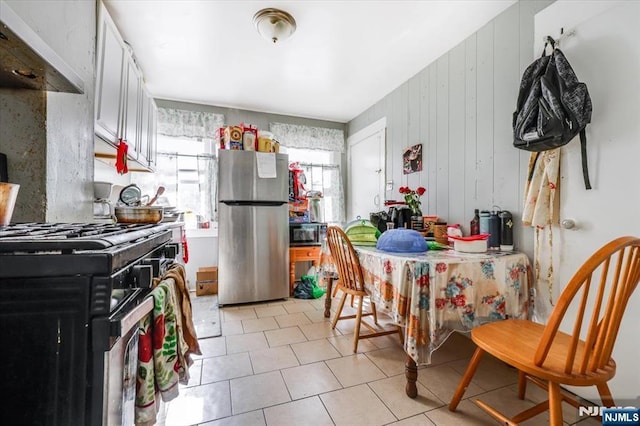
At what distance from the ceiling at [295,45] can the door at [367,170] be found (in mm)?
518

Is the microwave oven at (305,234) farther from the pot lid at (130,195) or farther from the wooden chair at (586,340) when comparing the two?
the wooden chair at (586,340)

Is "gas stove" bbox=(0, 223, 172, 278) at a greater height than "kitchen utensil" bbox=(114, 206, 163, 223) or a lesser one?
lesser

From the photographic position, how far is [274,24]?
2.09 meters

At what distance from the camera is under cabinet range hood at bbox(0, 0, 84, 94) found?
78 cm

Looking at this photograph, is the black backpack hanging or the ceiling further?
the ceiling

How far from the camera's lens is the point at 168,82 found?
122 inches

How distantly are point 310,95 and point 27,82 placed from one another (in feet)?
9.14

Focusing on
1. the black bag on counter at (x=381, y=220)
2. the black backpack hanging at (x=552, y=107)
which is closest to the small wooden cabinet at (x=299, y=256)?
the black bag on counter at (x=381, y=220)

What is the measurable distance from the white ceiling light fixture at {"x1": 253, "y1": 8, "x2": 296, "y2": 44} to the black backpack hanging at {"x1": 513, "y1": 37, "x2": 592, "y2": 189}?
5.51ft

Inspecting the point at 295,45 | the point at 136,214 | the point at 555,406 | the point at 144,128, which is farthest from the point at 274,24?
the point at 555,406

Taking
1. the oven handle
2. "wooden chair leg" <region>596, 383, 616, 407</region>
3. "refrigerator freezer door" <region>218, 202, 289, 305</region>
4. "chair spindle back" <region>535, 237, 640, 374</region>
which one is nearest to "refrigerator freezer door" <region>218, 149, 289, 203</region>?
"refrigerator freezer door" <region>218, 202, 289, 305</region>

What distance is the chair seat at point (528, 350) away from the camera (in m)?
0.98

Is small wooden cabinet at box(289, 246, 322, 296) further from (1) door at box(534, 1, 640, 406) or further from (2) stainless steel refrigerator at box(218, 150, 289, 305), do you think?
(1) door at box(534, 1, 640, 406)

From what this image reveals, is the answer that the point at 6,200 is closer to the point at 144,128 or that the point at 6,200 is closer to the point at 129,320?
the point at 129,320
